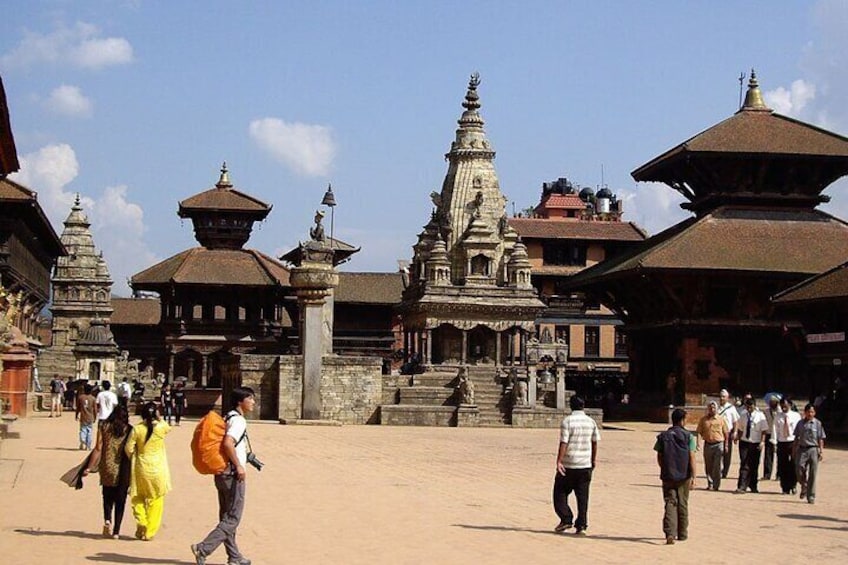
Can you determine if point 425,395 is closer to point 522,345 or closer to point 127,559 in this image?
point 522,345

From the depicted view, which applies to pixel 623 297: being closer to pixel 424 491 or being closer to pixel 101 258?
pixel 424 491

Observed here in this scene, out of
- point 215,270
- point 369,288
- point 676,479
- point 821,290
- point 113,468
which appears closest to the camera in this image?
point 113,468

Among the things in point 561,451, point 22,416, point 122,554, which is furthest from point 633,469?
point 22,416

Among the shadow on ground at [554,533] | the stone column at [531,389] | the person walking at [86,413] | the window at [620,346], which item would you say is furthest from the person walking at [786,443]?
the window at [620,346]

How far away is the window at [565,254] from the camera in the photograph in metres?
81.7

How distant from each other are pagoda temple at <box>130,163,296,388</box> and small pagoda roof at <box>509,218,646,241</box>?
16.3 meters

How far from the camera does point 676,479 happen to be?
50.3 feet

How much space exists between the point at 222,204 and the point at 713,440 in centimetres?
5467

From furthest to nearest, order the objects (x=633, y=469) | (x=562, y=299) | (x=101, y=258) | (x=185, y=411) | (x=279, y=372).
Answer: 1. (x=101, y=258)
2. (x=562, y=299)
3. (x=185, y=411)
4. (x=279, y=372)
5. (x=633, y=469)

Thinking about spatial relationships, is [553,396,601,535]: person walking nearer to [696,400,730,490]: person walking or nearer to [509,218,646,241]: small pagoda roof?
[696,400,730,490]: person walking

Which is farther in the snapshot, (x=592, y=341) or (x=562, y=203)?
(x=562, y=203)

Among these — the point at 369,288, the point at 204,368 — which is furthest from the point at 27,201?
the point at 369,288

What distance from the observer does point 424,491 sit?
68.6 ft

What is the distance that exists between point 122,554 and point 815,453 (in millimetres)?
11471
